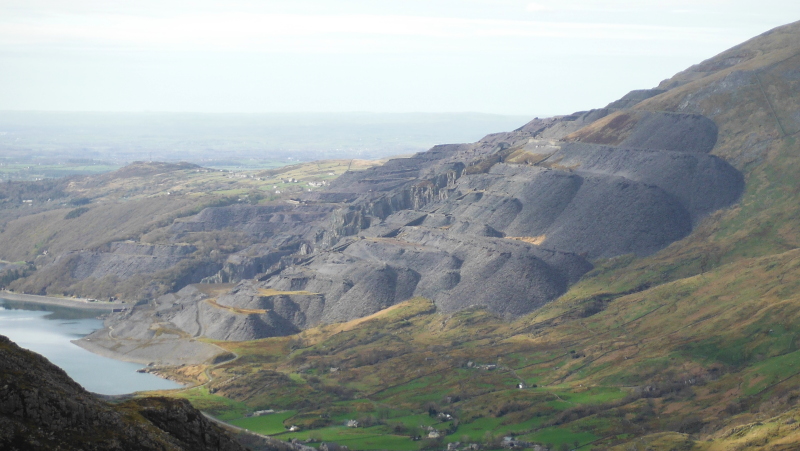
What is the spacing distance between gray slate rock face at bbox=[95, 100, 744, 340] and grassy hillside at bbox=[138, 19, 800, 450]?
148 inches

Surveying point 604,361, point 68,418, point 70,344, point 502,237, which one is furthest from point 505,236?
point 68,418

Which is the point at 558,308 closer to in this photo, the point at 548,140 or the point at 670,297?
the point at 670,297

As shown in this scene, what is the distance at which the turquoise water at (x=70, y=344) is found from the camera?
108312mm

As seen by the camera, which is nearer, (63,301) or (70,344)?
(70,344)

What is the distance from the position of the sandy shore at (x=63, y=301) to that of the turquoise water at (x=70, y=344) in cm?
219

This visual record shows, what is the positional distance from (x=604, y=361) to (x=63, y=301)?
106053mm

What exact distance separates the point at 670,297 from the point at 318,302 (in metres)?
48.0

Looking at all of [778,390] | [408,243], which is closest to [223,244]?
[408,243]

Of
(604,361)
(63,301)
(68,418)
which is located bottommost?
(63,301)

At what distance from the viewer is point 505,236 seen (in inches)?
5591

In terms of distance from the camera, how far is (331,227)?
173 metres

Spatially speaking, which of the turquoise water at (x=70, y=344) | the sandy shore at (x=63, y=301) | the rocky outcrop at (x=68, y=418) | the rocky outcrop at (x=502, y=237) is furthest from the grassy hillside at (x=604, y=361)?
the sandy shore at (x=63, y=301)

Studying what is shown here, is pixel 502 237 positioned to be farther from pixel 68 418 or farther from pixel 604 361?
pixel 68 418

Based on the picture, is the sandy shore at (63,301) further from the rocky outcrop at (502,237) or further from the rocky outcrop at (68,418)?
the rocky outcrop at (68,418)
